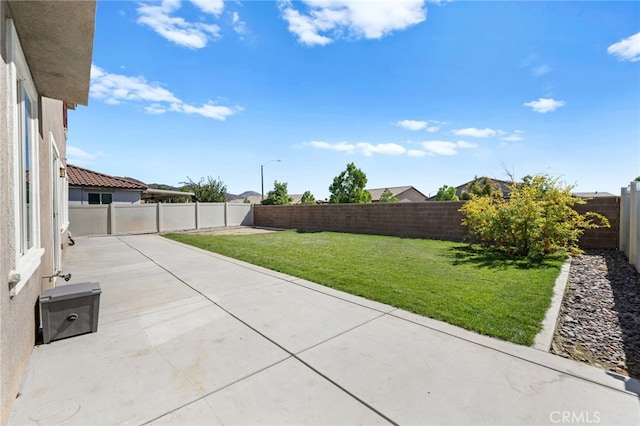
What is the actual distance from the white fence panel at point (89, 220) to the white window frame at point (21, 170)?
15.8 meters

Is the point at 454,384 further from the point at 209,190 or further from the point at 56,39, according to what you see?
the point at 209,190

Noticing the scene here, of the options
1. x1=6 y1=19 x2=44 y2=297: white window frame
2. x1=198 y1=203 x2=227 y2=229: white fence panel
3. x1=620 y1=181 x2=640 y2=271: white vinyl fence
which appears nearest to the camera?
x1=6 y1=19 x2=44 y2=297: white window frame

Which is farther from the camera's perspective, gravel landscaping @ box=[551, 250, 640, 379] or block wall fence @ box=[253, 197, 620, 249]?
block wall fence @ box=[253, 197, 620, 249]

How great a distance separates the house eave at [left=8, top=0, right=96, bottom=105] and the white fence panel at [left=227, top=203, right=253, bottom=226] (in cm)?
1992

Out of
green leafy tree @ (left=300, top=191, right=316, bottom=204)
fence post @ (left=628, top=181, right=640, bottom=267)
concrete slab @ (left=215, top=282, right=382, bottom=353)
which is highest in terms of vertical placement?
green leafy tree @ (left=300, top=191, right=316, bottom=204)

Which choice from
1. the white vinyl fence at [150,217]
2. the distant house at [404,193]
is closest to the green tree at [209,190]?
the white vinyl fence at [150,217]

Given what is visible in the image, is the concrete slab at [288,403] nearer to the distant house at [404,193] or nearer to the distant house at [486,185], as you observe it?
the distant house at [486,185]

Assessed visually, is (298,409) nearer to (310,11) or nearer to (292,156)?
(310,11)

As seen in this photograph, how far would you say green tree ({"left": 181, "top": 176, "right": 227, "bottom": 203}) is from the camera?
32.2 meters

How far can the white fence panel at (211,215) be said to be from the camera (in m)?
21.9

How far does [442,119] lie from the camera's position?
53.9 feet

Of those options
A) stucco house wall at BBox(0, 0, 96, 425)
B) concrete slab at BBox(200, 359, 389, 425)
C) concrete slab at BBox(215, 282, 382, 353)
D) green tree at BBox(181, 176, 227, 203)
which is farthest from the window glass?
concrete slab at BBox(200, 359, 389, 425)

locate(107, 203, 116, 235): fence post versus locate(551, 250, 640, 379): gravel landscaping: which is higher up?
locate(107, 203, 116, 235): fence post

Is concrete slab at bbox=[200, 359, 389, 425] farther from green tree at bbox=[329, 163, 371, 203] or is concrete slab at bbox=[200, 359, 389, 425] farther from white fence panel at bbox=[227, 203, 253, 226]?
green tree at bbox=[329, 163, 371, 203]
